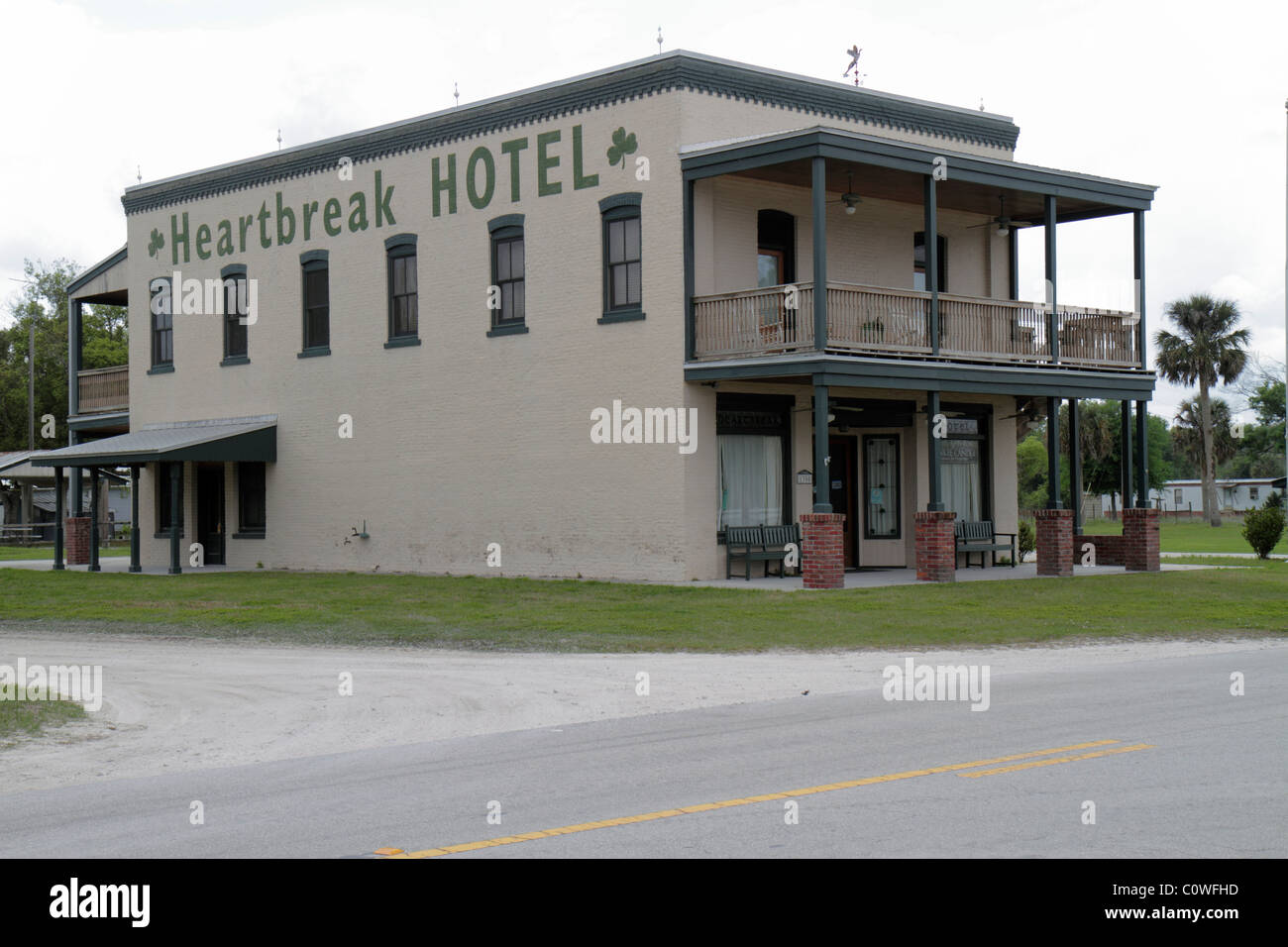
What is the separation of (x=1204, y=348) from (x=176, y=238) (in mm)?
49144

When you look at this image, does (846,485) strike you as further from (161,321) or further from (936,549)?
(161,321)

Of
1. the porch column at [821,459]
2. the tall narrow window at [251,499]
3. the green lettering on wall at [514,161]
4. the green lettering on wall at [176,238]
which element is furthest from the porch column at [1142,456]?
the green lettering on wall at [176,238]

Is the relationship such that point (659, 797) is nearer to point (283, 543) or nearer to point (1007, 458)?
point (1007, 458)


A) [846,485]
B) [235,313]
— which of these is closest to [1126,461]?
[846,485]

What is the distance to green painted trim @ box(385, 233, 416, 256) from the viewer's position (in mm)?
28938

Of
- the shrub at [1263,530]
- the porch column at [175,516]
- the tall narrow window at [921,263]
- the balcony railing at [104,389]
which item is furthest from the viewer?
the balcony railing at [104,389]

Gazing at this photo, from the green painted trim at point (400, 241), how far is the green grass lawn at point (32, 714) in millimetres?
17293

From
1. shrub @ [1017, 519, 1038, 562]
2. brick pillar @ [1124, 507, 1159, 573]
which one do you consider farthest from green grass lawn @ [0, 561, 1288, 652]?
shrub @ [1017, 519, 1038, 562]

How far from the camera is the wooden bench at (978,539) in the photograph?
27516 millimetres

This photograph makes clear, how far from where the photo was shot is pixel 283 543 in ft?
105

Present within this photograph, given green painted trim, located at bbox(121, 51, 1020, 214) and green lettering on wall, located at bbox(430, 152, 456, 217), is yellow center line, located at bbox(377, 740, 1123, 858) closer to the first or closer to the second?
green painted trim, located at bbox(121, 51, 1020, 214)

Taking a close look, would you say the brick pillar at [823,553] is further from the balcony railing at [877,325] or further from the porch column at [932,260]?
the porch column at [932,260]

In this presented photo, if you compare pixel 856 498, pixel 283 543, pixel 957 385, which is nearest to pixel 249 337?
pixel 283 543
